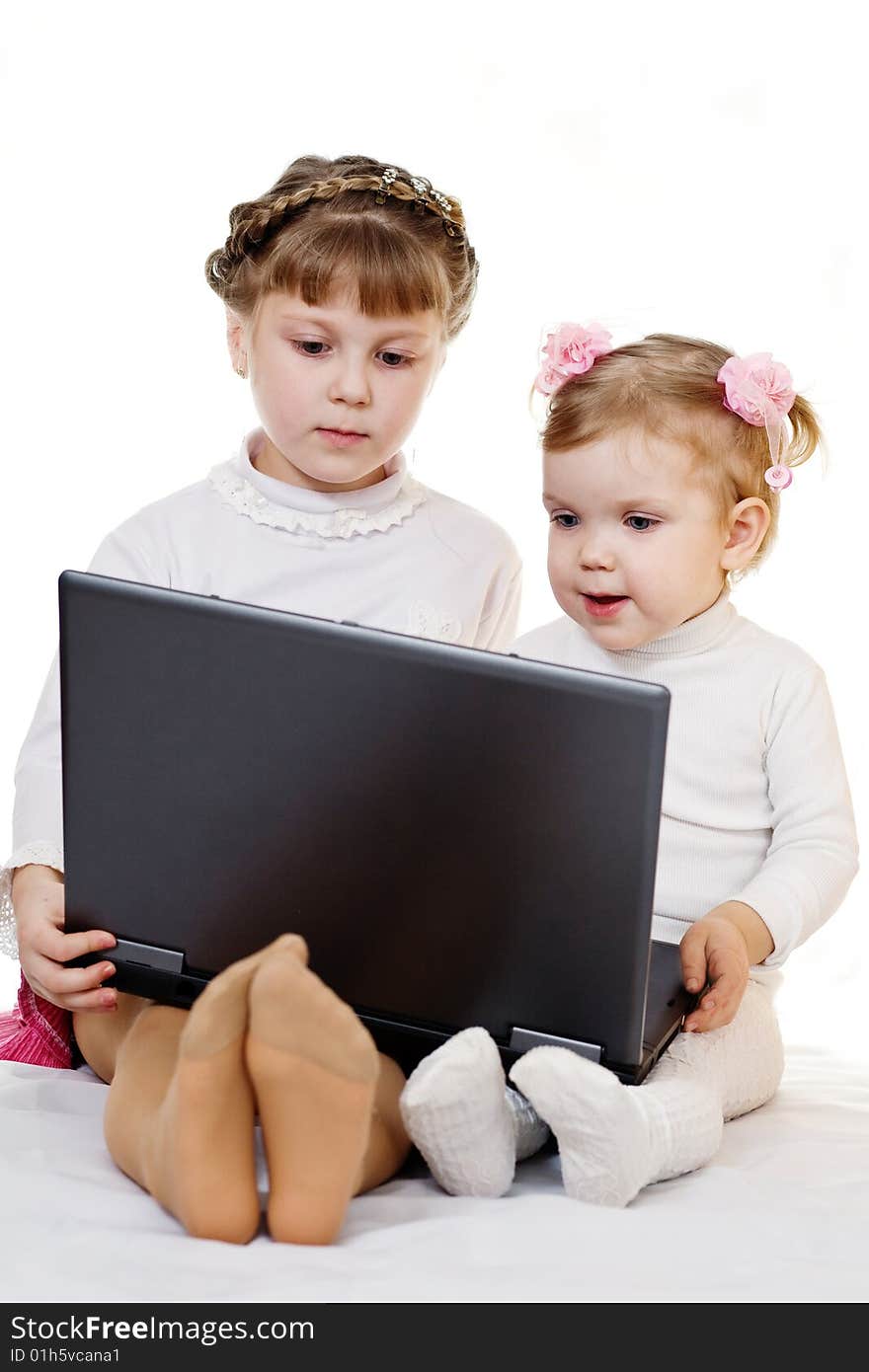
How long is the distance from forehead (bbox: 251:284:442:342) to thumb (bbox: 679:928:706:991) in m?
0.76

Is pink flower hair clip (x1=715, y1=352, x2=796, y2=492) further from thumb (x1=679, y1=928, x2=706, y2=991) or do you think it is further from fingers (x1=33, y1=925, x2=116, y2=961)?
fingers (x1=33, y1=925, x2=116, y2=961)

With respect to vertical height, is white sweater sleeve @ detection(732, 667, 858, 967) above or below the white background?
below

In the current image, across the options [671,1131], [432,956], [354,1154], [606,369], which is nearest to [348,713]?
[432,956]

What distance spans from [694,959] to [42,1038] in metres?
0.74

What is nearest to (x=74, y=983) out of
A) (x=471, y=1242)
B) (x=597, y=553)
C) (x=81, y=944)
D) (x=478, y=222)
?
(x=81, y=944)

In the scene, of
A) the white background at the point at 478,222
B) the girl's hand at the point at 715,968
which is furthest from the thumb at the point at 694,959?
the white background at the point at 478,222

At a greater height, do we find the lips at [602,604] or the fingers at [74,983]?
the lips at [602,604]

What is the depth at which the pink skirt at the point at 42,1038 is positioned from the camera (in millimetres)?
1742

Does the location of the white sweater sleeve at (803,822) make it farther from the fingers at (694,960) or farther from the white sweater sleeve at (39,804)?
the white sweater sleeve at (39,804)

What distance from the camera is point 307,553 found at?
1936 mm

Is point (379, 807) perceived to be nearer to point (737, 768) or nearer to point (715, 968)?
point (715, 968)

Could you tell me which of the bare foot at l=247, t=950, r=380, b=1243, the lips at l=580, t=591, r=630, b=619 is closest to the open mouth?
the lips at l=580, t=591, r=630, b=619

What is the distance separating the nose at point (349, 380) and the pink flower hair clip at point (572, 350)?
0.22 meters

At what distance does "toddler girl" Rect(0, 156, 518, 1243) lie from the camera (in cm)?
146
